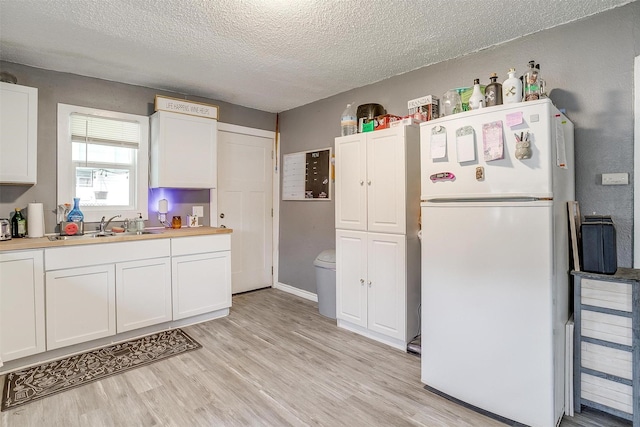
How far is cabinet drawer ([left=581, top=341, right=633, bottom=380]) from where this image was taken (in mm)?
1770

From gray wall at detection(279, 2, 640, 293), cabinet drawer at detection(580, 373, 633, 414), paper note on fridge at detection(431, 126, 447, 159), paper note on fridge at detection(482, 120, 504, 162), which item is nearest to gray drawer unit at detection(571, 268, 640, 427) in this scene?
cabinet drawer at detection(580, 373, 633, 414)

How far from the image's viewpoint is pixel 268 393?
2115 mm

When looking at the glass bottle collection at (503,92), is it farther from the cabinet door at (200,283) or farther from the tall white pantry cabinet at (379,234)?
the cabinet door at (200,283)

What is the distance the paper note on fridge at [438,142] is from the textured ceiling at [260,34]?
79cm

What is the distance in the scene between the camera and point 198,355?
2.61m

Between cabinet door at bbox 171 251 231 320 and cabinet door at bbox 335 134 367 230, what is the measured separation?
136 cm

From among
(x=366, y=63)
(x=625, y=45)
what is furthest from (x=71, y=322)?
(x=625, y=45)

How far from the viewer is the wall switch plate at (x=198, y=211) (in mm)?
3806

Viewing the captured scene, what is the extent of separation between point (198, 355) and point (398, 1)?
2938 mm

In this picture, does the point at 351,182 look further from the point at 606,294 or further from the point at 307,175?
the point at 606,294

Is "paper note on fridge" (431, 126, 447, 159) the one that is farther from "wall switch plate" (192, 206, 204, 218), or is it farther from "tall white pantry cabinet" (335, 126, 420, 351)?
"wall switch plate" (192, 206, 204, 218)

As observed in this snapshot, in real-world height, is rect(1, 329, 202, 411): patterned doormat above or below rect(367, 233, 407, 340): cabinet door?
below

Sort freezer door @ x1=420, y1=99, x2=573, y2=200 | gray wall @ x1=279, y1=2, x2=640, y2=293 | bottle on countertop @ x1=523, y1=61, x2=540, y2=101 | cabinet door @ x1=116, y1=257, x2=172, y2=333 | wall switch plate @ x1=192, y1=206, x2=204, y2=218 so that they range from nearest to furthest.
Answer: freezer door @ x1=420, y1=99, x2=573, y2=200 → bottle on countertop @ x1=523, y1=61, x2=540, y2=101 → gray wall @ x1=279, y1=2, x2=640, y2=293 → cabinet door @ x1=116, y1=257, x2=172, y2=333 → wall switch plate @ x1=192, y1=206, x2=204, y2=218

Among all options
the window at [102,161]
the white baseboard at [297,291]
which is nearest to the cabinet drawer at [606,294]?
the white baseboard at [297,291]
